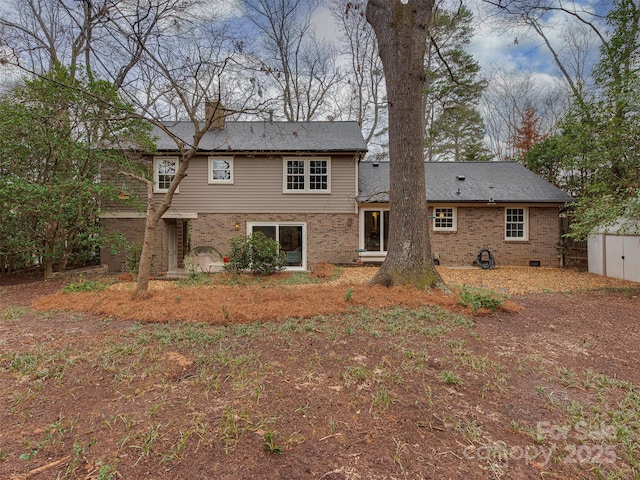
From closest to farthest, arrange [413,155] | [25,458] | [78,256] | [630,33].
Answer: [25,458] < [413,155] < [630,33] < [78,256]

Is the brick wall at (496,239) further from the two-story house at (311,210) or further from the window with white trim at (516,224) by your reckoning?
the window with white trim at (516,224)

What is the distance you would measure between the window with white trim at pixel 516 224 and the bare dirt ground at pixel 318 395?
28.0ft

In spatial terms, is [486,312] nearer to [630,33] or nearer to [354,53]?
[630,33]

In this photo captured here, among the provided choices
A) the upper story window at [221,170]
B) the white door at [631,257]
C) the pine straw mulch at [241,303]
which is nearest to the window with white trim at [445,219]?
the white door at [631,257]

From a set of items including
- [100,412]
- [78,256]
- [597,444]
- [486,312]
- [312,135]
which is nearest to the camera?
[597,444]

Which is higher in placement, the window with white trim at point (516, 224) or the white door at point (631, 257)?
the window with white trim at point (516, 224)

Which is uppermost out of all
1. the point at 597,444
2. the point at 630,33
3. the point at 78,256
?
the point at 630,33

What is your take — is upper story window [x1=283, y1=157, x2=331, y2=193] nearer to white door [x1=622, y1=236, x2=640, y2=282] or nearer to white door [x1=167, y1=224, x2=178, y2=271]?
white door [x1=167, y1=224, x2=178, y2=271]

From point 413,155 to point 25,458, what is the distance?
6739mm

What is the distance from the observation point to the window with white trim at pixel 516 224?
1295 centimetres

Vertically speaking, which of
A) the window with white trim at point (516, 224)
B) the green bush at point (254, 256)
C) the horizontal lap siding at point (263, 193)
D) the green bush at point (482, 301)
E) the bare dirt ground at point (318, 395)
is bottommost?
the bare dirt ground at point (318, 395)

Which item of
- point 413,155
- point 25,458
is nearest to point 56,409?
point 25,458

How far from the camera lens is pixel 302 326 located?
14.2ft

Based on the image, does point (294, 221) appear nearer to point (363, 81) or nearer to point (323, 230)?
point (323, 230)
